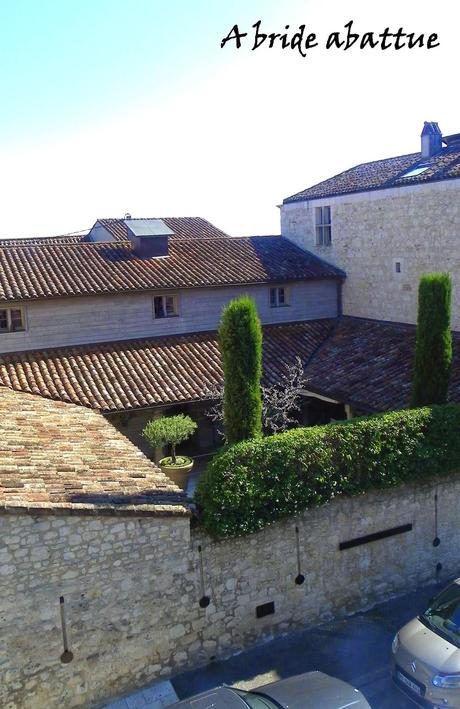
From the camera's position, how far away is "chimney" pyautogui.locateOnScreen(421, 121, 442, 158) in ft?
74.8

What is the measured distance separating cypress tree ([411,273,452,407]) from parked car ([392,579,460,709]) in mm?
5291

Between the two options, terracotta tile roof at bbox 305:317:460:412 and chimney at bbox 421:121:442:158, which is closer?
terracotta tile roof at bbox 305:317:460:412

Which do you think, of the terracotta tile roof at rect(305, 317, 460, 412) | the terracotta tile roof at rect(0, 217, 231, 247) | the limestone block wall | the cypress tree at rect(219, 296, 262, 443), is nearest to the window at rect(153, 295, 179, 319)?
the terracotta tile roof at rect(305, 317, 460, 412)

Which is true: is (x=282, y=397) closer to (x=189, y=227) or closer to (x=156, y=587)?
(x=156, y=587)

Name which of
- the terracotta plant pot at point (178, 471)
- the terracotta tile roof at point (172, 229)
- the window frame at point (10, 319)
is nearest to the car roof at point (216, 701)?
the terracotta plant pot at point (178, 471)

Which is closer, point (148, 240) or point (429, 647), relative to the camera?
point (429, 647)

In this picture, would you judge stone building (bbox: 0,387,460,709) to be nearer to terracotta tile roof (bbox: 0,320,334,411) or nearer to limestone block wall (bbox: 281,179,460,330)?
terracotta tile roof (bbox: 0,320,334,411)

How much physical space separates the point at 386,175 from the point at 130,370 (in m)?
12.2

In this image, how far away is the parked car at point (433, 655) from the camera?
29.5 feet

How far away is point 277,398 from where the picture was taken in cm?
1770

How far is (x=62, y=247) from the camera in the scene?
21719 mm

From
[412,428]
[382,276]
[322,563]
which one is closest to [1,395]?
[322,563]

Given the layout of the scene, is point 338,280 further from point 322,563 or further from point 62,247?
point 322,563

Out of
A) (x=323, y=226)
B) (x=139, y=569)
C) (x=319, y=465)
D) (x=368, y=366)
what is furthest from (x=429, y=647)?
(x=323, y=226)
